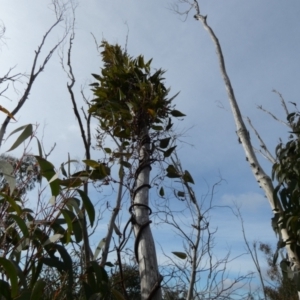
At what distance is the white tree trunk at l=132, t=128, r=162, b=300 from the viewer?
1.16 metres

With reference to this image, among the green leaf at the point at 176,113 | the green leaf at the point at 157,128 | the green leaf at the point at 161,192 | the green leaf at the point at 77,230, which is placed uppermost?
the green leaf at the point at 176,113

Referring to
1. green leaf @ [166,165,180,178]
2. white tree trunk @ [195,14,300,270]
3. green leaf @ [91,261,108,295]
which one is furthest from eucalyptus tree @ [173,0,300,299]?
green leaf @ [91,261,108,295]

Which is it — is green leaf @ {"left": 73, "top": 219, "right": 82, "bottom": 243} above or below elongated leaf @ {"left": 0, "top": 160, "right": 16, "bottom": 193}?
below

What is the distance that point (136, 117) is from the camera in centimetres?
166

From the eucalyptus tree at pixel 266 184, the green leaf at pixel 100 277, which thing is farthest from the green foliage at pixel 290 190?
the green leaf at pixel 100 277

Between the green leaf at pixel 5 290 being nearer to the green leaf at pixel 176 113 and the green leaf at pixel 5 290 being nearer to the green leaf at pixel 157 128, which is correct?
the green leaf at pixel 157 128

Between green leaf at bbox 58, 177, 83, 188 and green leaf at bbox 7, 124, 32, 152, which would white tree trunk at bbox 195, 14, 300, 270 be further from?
green leaf at bbox 7, 124, 32, 152

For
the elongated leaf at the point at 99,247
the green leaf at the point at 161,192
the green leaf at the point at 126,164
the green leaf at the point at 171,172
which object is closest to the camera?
the elongated leaf at the point at 99,247

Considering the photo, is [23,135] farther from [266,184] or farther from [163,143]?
[266,184]

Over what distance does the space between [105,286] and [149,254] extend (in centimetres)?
18

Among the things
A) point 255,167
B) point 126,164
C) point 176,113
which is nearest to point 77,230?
point 126,164

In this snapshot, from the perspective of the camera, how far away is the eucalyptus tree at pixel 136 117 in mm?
1358

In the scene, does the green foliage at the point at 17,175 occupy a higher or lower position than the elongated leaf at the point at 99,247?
higher

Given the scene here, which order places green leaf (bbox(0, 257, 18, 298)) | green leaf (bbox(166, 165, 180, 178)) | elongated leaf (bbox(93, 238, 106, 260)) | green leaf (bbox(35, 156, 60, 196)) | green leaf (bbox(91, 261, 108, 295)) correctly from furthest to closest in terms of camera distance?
green leaf (bbox(166, 165, 180, 178)) < elongated leaf (bbox(93, 238, 106, 260)) < green leaf (bbox(91, 261, 108, 295)) < green leaf (bbox(35, 156, 60, 196)) < green leaf (bbox(0, 257, 18, 298))
